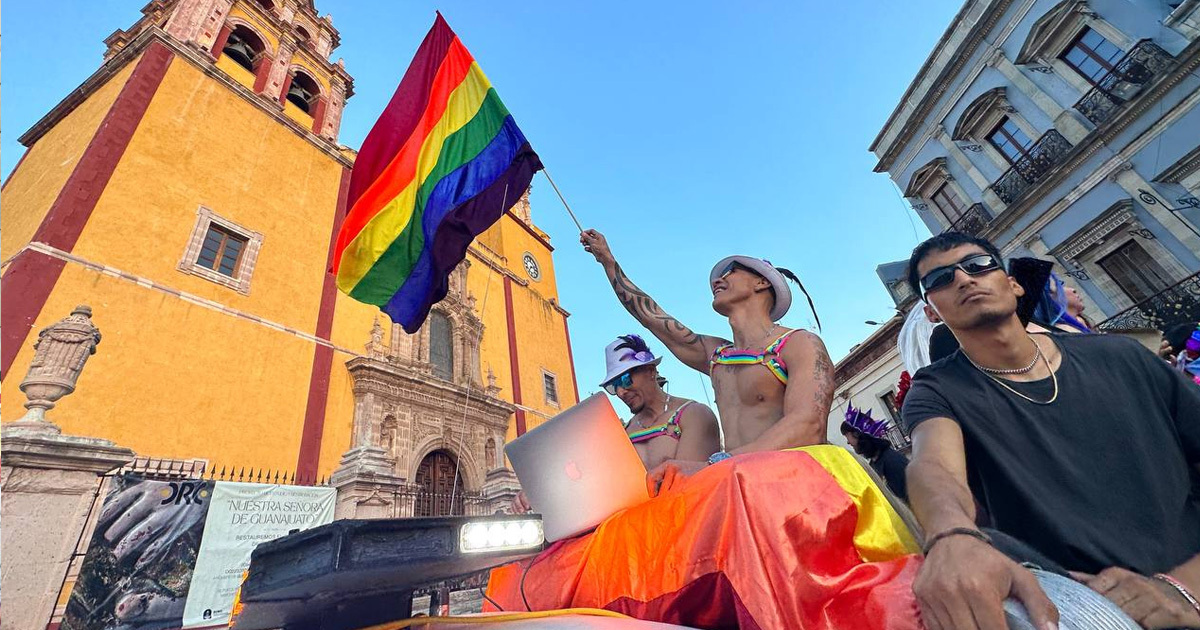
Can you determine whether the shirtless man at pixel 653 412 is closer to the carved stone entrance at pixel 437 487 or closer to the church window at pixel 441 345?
the carved stone entrance at pixel 437 487

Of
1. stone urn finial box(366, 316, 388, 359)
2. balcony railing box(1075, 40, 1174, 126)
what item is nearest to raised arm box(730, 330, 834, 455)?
stone urn finial box(366, 316, 388, 359)

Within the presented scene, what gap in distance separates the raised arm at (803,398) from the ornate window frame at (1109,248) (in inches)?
483

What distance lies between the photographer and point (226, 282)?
31.3 ft

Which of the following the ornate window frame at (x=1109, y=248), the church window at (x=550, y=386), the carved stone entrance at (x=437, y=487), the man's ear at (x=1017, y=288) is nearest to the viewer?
the man's ear at (x=1017, y=288)

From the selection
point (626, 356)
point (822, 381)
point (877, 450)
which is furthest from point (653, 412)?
point (877, 450)

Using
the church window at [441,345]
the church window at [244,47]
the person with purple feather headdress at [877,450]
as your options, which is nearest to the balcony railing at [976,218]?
the person with purple feather headdress at [877,450]

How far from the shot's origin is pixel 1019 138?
11.7m

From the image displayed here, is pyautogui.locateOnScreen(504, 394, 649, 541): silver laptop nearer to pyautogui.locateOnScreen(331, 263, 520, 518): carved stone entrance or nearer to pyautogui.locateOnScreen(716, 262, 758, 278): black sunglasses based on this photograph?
pyautogui.locateOnScreen(716, 262, 758, 278): black sunglasses

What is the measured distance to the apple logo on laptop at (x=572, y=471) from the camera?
1668 mm

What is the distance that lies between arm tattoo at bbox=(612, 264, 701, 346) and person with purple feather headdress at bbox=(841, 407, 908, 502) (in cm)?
114

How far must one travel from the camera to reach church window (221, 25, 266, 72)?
12.7 meters

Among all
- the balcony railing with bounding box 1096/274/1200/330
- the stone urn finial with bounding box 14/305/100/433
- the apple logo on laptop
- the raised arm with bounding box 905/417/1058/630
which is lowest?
the raised arm with bounding box 905/417/1058/630

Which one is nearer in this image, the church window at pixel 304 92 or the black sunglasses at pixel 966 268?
the black sunglasses at pixel 966 268

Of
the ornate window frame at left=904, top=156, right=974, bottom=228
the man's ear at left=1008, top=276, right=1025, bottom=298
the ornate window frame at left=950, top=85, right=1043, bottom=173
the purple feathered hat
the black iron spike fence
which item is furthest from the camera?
the ornate window frame at left=904, top=156, right=974, bottom=228
